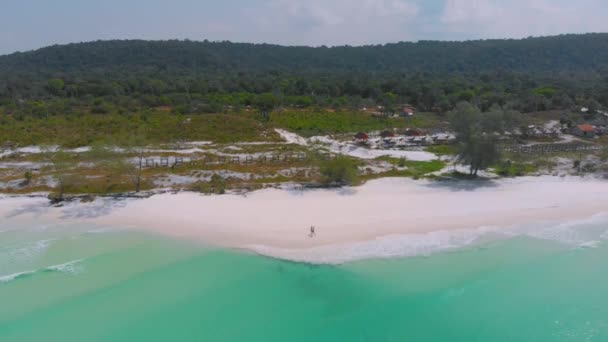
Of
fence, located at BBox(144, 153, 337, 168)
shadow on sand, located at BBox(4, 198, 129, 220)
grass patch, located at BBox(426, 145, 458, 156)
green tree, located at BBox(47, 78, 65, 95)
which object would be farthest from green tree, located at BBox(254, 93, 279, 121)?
green tree, located at BBox(47, 78, 65, 95)

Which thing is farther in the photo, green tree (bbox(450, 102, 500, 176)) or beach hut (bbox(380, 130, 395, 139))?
beach hut (bbox(380, 130, 395, 139))

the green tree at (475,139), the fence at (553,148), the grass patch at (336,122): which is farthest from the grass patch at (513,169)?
the grass patch at (336,122)

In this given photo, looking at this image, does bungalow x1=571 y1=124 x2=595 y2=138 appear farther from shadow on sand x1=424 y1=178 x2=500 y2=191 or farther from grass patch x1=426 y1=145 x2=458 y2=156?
shadow on sand x1=424 y1=178 x2=500 y2=191

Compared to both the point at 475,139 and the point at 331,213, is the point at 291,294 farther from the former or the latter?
the point at 475,139

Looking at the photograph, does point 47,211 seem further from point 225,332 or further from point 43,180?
point 225,332

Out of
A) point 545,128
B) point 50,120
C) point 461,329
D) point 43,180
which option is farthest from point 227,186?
point 545,128

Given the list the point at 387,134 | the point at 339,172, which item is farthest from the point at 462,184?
the point at 387,134
